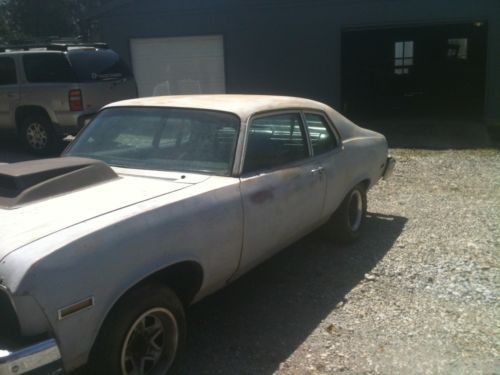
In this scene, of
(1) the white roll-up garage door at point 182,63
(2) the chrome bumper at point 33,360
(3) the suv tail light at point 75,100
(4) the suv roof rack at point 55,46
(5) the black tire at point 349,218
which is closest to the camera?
(2) the chrome bumper at point 33,360

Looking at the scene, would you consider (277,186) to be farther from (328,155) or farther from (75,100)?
(75,100)

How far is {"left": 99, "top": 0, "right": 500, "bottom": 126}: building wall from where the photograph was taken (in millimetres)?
12367

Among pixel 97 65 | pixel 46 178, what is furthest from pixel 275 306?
pixel 97 65

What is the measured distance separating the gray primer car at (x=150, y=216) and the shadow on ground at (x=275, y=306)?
0.38 m

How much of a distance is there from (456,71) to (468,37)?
3.66ft

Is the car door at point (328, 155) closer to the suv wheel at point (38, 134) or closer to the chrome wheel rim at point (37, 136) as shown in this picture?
the suv wheel at point (38, 134)

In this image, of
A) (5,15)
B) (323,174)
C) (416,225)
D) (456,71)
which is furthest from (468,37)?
(5,15)

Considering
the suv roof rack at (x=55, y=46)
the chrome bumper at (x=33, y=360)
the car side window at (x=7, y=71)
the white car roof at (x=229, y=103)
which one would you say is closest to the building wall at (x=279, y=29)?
the suv roof rack at (x=55, y=46)

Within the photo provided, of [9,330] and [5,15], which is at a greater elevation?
[5,15]

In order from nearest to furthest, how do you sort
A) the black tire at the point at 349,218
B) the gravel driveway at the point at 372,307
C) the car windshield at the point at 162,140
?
the gravel driveway at the point at 372,307 < the car windshield at the point at 162,140 < the black tire at the point at 349,218

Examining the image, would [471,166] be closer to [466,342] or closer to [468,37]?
[466,342]

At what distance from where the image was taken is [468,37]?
17.9 m

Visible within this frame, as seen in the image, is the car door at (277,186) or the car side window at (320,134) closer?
the car door at (277,186)

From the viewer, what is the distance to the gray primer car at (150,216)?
239cm
